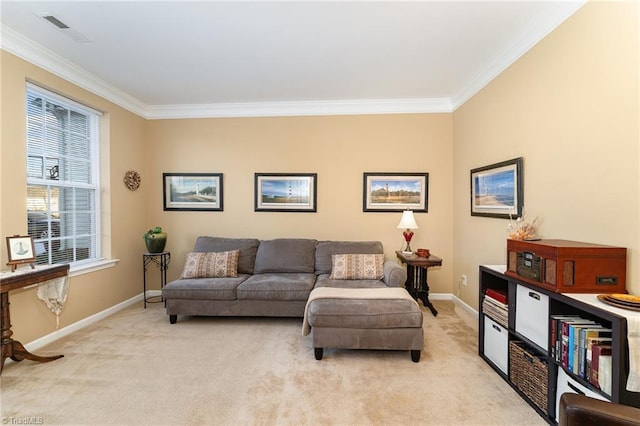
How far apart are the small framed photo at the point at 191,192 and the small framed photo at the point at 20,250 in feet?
6.14

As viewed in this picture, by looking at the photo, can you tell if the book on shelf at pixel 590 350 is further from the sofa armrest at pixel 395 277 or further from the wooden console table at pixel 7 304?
the wooden console table at pixel 7 304

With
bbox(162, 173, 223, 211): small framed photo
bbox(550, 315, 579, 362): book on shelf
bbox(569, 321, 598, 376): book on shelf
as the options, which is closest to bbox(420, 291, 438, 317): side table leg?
bbox(550, 315, 579, 362): book on shelf

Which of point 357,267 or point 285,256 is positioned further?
point 285,256

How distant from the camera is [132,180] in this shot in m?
4.03

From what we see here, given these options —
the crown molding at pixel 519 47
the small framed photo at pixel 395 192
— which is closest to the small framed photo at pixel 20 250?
the small framed photo at pixel 395 192

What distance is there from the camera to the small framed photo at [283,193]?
4242mm

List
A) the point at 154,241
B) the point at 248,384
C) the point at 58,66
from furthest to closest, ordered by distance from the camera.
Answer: the point at 154,241
the point at 58,66
the point at 248,384

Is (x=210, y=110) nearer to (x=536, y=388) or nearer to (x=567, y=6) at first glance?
(x=567, y=6)

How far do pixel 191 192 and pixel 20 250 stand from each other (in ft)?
6.79

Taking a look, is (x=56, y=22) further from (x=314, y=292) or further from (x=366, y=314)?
(x=366, y=314)

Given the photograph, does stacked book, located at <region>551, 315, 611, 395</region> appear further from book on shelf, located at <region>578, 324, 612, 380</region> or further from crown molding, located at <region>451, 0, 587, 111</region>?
crown molding, located at <region>451, 0, 587, 111</region>

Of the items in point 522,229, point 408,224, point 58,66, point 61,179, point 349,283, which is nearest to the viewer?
point 522,229

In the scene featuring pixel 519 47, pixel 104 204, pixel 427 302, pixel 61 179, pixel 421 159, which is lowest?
pixel 427 302

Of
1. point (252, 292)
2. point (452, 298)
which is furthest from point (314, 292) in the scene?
point (452, 298)
